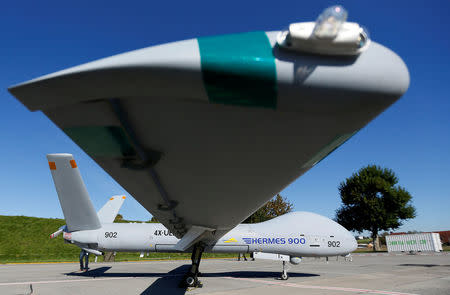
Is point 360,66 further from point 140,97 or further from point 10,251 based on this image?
point 10,251

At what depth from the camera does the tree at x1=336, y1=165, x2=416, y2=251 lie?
35500 mm

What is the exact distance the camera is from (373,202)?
36062 millimetres

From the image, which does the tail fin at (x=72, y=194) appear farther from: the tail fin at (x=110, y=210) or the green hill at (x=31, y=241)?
the green hill at (x=31, y=241)

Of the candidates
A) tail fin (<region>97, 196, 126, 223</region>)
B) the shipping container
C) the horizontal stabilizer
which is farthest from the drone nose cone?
the shipping container

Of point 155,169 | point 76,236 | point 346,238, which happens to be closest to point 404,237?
point 346,238

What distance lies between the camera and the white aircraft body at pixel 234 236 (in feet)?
37.7

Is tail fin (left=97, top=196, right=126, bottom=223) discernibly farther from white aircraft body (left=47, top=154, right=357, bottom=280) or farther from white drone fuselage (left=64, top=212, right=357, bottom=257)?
white drone fuselage (left=64, top=212, right=357, bottom=257)

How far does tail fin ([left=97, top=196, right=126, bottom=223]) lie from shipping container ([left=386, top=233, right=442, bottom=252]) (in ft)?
110

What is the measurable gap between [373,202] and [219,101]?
40.8 m

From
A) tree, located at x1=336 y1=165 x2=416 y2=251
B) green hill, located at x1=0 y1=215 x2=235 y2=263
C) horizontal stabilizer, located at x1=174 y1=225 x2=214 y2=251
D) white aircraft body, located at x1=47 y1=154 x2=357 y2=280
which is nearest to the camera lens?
horizontal stabilizer, located at x1=174 y1=225 x2=214 y2=251

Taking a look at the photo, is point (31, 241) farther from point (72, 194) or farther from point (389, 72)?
point (389, 72)

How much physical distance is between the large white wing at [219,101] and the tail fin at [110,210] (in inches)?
555

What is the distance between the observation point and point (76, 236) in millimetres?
12094

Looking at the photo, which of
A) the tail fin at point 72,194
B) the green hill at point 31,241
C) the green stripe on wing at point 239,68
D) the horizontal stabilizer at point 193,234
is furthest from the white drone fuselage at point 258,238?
the green hill at point 31,241
